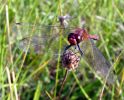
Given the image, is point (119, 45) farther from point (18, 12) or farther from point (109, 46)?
point (18, 12)

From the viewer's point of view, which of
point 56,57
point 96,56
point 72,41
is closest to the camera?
point 72,41

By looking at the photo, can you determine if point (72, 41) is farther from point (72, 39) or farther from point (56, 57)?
point (56, 57)

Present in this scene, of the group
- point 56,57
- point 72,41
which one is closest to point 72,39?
point 72,41

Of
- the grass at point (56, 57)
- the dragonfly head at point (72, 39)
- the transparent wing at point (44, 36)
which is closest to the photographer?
the dragonfly head at point (72, 39)

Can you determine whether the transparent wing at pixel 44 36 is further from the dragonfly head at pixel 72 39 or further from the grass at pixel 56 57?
the dragonfly head at pixel 72 39

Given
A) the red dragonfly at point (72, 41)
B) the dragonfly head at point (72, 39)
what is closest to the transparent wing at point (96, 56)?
the red dragonfly at point (72, 41)

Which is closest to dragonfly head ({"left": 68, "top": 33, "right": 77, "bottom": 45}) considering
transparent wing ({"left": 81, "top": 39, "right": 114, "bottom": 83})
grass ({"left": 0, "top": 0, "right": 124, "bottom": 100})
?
transparent wing ({"left": 81, "top": 39, "right": 114, "bottom": 83})

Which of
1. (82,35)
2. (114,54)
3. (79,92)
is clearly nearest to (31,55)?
(79,92)

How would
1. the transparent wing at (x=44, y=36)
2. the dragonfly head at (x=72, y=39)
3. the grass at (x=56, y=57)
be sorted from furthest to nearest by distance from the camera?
1. the grass at (x=56, y=57)
2. the transparent wing at (x=44, y=36)
3. the dragonfly head at (x=72, y=39)
